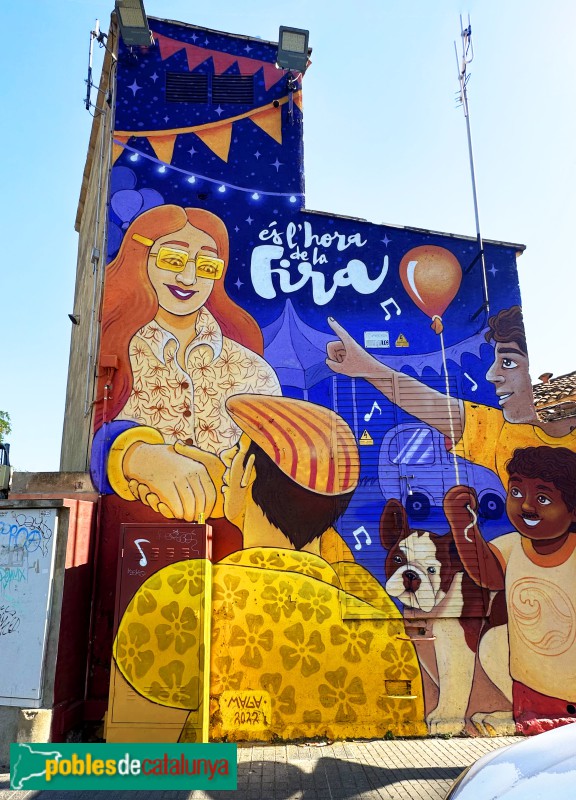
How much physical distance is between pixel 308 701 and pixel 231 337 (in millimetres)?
4740

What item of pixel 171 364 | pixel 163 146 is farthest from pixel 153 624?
pixel 163 146

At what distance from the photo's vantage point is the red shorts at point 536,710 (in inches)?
275

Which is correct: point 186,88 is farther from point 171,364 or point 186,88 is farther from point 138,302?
point 171,364

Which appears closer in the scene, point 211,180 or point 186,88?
point 211,180

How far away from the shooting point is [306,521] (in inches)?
297

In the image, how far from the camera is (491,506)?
768 cm

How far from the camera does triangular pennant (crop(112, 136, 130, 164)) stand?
8.69 meters

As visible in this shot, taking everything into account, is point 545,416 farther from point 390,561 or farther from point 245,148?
point 245,148

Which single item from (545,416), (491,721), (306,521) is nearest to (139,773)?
(306,521)

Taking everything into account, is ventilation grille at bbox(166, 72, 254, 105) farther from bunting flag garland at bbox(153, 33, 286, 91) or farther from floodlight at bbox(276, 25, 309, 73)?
floodlight at bbox(276, 25, 309, 73)

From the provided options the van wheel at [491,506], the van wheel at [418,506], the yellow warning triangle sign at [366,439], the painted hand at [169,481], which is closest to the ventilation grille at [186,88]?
the painted hand at [169,481]

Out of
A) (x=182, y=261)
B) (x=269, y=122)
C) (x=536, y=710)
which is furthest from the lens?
(x=269, y=122)

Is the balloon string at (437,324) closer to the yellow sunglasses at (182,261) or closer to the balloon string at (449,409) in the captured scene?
the balloon string at (449,409)

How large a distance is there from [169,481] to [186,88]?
19.9 ft
